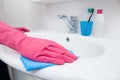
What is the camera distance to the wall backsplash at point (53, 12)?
0.85 metres

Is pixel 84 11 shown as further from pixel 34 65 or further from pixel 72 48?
pixel 34 65

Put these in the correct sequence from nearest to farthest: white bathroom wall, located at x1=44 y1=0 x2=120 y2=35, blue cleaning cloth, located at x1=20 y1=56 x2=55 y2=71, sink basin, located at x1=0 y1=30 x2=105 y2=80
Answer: blue cleaning cloth, located at x1=20 y1=56 x2=55 y2=71, sink basin, located at x1=0 y1=30 x2=105 y2=80, white bathroom wall, located at x1=44 y1=0 x2=120 y2=35

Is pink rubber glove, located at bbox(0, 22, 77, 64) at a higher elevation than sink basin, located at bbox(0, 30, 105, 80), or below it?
higher

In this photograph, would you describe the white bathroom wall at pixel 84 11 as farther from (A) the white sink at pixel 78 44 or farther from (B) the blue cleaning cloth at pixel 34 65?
(B) the blue cleaning cloth at pixel 34 65

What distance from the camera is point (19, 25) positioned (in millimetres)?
1238

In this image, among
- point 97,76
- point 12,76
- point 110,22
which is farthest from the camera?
point 12,76

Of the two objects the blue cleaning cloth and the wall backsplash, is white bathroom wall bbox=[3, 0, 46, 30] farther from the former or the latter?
the blue cleaning cloth

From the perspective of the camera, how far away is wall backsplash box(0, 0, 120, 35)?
0.85m

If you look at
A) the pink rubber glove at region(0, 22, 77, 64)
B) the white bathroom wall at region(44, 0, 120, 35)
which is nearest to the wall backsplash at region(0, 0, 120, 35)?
the white bathroom wall at region(44, 0, 120, 35)

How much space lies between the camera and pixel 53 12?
1.22 m

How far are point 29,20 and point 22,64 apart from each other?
0.89 meters

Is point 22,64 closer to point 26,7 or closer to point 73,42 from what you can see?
point 73,42

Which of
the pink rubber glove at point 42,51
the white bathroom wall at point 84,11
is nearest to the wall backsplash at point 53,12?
the white bathroom wall at point 84,11

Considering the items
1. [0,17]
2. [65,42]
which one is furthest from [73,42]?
[0,17]
